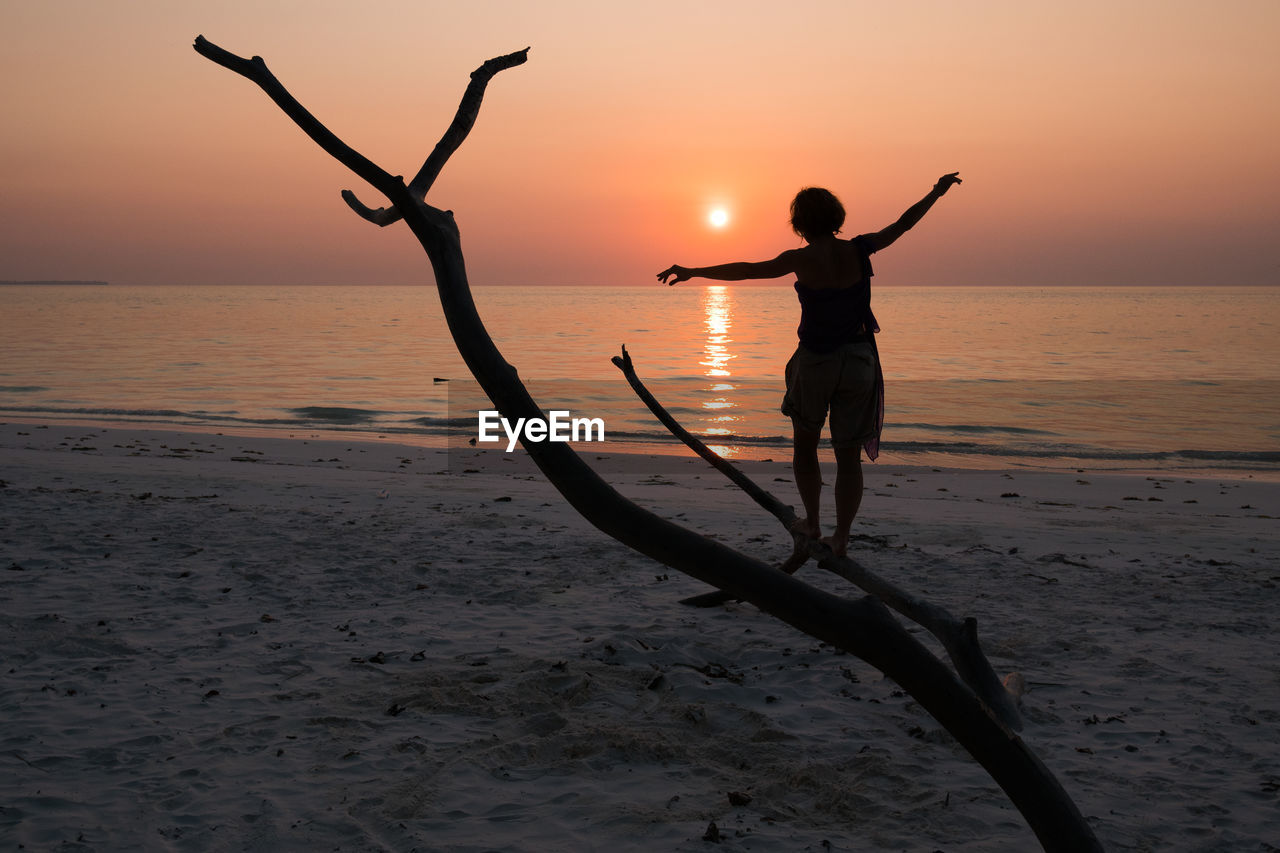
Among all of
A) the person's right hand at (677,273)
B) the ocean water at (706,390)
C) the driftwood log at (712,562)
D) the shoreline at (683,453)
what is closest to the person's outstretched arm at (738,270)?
the person's right hand at (677,273)

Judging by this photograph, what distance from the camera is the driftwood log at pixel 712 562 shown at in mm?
1932

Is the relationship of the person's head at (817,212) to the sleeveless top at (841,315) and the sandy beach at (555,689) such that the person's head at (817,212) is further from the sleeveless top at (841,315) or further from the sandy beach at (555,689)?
the sandy beach at (555,689)

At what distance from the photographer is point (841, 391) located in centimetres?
511

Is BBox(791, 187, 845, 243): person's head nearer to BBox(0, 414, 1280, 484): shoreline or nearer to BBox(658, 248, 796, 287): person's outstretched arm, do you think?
BBox(658, 248, 796, 287): person's outstretched arm

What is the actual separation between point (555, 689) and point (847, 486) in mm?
2006

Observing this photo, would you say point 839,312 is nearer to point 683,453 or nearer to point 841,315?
point 841,315

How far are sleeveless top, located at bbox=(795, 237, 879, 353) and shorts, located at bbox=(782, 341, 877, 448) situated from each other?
0.17 feet

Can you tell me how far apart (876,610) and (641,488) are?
1084 centimetres

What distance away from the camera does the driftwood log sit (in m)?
1.93

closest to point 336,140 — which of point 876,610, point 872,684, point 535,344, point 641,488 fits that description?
point 876,610

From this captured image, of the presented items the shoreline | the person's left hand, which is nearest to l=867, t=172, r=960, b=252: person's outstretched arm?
the person's left hand

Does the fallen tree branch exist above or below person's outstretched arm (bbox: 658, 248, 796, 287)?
below

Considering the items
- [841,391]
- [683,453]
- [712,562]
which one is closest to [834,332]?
[841,391]

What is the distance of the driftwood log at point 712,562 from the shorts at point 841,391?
9.76ft
